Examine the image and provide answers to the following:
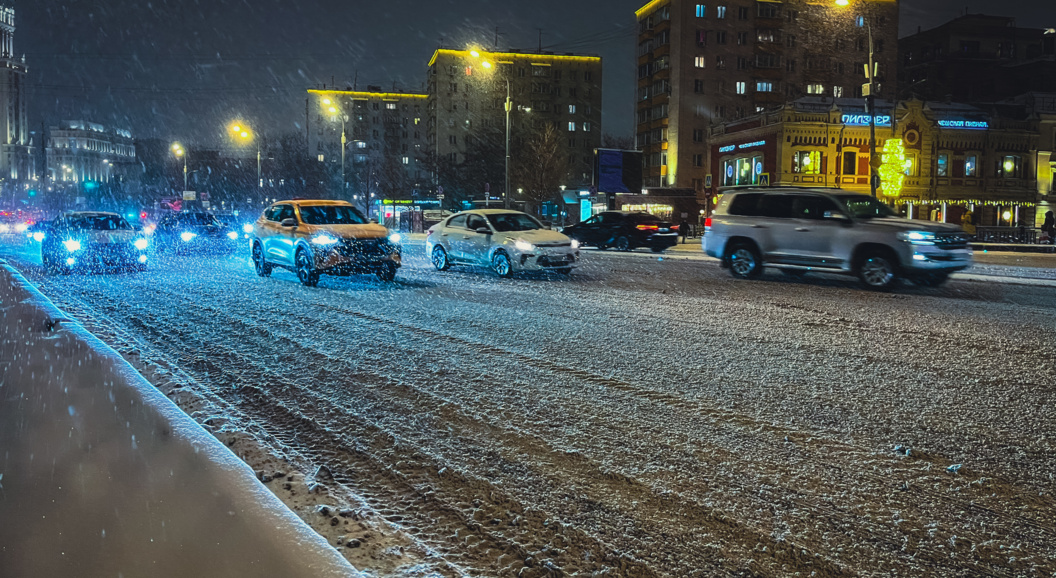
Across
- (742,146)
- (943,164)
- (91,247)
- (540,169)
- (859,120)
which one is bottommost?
(91,247)

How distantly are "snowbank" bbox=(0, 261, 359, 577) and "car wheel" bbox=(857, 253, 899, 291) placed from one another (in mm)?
12976

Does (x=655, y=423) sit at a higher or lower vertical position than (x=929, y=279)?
lower

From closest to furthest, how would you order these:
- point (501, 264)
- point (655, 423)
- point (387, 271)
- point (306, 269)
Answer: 1. point (655, 423)
2. point (306, 269)
3. point (387, 271)
4. point (501, 264)

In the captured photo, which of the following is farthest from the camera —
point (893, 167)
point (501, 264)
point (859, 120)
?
point (859, 120)

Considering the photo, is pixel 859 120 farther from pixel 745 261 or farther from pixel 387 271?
pixel 387 271

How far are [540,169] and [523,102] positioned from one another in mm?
42621

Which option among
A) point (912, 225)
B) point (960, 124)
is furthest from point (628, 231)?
point (960, 124)

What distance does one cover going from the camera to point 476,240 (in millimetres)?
18578

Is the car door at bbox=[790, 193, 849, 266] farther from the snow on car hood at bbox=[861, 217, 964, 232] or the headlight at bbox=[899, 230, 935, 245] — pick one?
the headlight at bbox=[899, 230, 935, 245]

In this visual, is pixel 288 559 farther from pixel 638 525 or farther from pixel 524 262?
pixel 524 262

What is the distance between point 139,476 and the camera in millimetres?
4496

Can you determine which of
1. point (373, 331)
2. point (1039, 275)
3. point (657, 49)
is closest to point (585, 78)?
point (657, 49)

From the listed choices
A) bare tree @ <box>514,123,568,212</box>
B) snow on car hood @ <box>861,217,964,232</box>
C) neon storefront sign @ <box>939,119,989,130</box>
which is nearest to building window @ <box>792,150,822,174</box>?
neon storefront sign @ <box>939,119,989,130</box>

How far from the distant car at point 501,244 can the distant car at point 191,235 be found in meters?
12.7
